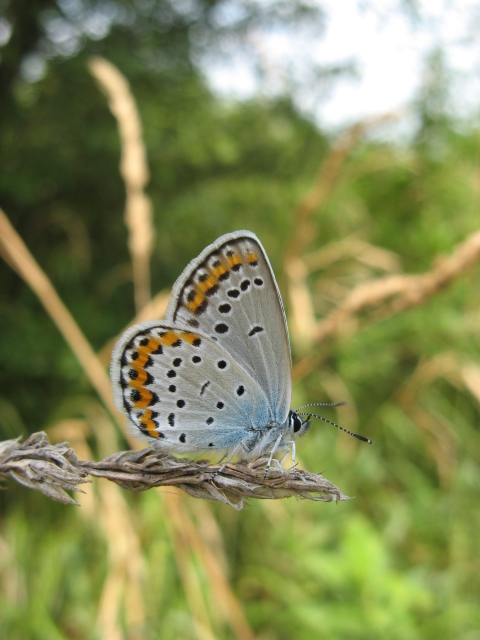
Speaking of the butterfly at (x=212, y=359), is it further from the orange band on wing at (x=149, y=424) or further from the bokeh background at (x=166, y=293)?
the bokeh background at (x=166, y=293)

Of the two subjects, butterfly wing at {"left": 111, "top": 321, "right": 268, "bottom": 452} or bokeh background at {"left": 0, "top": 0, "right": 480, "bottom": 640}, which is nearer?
butterfly wing at {"left": 111, "top": 321, "right": 268, "bottom": 452}

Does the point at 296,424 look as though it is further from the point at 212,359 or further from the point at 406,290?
the point at 406,290

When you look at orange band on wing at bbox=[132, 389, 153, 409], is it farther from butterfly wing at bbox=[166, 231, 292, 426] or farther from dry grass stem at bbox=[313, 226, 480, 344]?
dry grass stem at bbox=[313, 226, 480, 344]

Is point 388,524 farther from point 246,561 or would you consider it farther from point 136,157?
point 136,157

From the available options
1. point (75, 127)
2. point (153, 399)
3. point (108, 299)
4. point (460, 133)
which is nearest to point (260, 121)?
point (75, 127)

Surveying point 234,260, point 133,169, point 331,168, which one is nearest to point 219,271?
point 234,260

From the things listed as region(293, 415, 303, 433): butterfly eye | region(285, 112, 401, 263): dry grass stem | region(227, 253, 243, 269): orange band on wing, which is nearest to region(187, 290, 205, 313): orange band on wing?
region(227, 253, 243, 269): orange band on wing

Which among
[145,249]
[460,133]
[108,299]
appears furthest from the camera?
[460,133]
